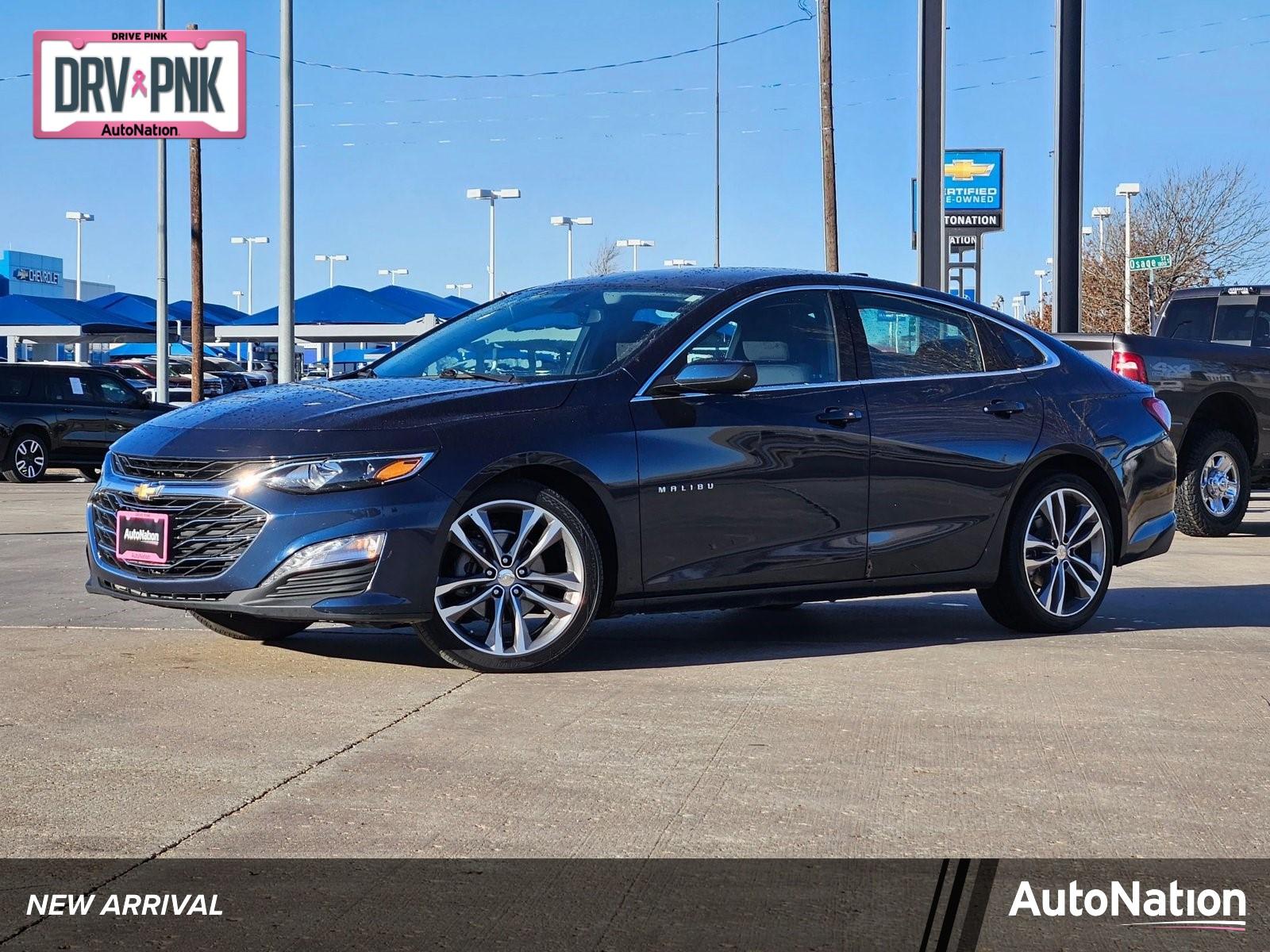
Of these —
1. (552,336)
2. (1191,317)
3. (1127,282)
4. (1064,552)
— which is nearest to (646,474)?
(552,336)

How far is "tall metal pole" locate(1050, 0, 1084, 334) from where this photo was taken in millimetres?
22047

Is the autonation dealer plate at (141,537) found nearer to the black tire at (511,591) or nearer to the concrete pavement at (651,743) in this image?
the concrete pavement at (651,743)

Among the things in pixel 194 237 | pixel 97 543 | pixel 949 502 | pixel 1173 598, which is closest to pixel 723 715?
pixel 949 502

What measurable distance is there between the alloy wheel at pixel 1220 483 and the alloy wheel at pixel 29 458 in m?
15.0

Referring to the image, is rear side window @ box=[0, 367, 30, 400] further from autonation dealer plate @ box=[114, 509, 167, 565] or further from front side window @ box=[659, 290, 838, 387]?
front side window @ box=[659, 290, 838, 387]

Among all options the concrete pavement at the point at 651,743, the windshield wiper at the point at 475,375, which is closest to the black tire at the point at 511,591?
the concrete pavement at the point at 651,743

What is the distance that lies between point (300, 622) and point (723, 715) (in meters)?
2.46

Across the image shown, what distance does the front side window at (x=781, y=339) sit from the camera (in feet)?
23.5

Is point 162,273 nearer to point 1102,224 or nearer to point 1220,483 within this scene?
point 1220,483

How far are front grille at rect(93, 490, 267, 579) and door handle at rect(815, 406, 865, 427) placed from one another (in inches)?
93.2

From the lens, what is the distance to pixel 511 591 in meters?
6.50

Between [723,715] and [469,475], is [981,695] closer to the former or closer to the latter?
[723,715]

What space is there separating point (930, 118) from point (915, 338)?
52.8 feet

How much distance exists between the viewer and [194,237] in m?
35.6
